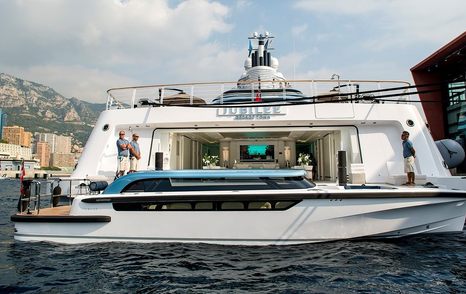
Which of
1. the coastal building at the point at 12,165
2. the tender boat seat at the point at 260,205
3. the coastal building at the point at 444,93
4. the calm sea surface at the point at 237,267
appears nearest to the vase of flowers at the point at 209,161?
the tender boat seat at the point at 260,205

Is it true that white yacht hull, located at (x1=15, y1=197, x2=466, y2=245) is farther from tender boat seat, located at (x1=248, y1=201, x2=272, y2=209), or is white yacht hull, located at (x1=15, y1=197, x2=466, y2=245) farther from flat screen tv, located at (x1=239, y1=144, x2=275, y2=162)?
flat screen tv, located at (x1=239, y1=144, x2=275, y2=162)

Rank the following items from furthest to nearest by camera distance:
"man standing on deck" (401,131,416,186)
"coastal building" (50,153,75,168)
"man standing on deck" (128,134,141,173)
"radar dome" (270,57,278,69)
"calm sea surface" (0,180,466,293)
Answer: "coastal building" (50,153,75,168) → "radar dome" (270,57,278,69) → "man standing on deck" (128,134,141,173) → "man standing on deck" (401,131,416,186) → "calm sea surface" (0,180,466,293)

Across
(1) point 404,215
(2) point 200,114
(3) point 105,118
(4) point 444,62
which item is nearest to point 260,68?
(2) point 200,114

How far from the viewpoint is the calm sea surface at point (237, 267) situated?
13.6ft

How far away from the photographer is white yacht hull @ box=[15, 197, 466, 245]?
600 centimetres

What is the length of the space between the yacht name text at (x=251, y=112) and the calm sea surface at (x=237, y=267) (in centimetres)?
507

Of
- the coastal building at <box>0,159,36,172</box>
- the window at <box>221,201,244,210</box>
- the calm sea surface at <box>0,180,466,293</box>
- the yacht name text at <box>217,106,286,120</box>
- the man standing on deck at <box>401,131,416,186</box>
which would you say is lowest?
the calm sea surface at <box>0,180,466,293</box>

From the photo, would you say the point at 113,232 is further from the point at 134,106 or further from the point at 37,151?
the point at 37,151

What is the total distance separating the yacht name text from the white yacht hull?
15.4 feet

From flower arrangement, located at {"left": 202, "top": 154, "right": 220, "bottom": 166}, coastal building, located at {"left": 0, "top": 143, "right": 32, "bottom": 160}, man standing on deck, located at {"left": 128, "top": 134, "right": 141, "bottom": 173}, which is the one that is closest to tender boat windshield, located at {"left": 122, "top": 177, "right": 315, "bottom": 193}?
man standing on deck, located at {"left": 128, "top": 134, "right": 141, "bottom": 173}

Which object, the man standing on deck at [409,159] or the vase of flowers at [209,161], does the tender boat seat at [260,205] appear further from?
the vase of flowers at [209,161]

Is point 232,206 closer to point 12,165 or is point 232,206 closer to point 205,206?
point 205,206

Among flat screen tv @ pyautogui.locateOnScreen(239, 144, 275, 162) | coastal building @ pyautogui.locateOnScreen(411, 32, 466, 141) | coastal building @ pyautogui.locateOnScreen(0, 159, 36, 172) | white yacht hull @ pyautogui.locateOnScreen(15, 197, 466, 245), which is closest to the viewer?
white yacht hull @ pyautogui.locateOnScreen(15, 197, 466, 245)

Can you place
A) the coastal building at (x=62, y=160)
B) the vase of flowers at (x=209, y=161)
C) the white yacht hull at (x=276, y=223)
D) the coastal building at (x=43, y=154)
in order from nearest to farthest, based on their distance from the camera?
1. the white yacht hull at (x=276, y=223)
2. the vase of flowers at (x=209, y=161)
3. the coastal building at (x=62, y=160)
4. the coastal building at (x=43, y=154)
